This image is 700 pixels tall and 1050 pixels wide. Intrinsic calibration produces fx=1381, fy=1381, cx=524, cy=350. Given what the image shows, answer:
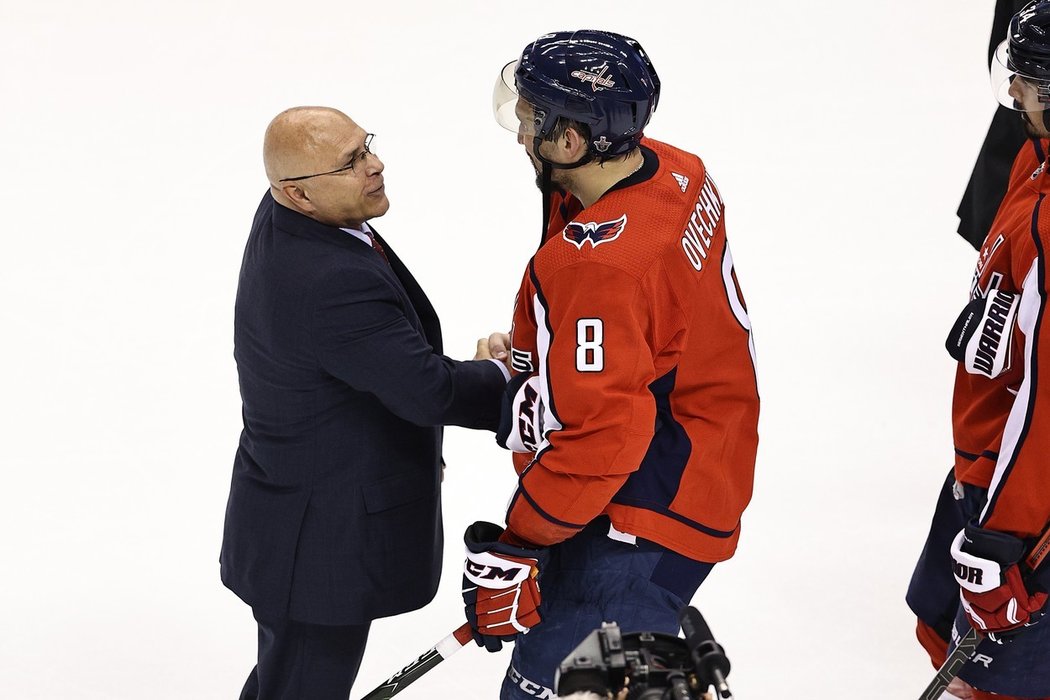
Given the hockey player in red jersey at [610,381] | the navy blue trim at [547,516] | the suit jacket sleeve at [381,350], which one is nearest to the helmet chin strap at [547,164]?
the hockey player in red jersey at [610,381]

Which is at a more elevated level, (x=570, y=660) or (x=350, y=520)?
(x=570, y=660)

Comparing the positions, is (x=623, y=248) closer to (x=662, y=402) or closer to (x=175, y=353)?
(x=662, y=402)

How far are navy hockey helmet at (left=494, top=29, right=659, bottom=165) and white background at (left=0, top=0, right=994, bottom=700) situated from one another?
5.74 ft

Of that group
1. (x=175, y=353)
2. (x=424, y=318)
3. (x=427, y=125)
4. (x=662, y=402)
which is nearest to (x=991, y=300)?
(x=662, y=402)

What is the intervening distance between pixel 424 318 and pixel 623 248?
0.68m

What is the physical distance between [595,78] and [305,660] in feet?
4.21

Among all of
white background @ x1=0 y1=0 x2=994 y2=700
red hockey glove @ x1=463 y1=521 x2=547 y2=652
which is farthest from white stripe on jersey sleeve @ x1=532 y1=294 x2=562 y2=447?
white background @ x1=0 y1=0 x2=994 y2=700

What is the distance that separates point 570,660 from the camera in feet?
5.52

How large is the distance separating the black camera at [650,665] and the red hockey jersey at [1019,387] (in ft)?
2.64

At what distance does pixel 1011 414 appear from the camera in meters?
A: 2.27

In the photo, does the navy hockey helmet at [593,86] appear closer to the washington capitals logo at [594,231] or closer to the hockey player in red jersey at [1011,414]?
the washington capitals logo at [594,231]

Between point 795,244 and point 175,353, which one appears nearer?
point 175,353

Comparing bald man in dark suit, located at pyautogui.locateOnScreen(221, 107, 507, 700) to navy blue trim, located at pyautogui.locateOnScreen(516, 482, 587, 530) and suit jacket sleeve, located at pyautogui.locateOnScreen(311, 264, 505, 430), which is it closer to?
suit jacket sleeve, located at pyautogui.locateOnScreen(311, 264, 505, 430)

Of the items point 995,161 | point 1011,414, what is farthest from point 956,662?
point 995,161
